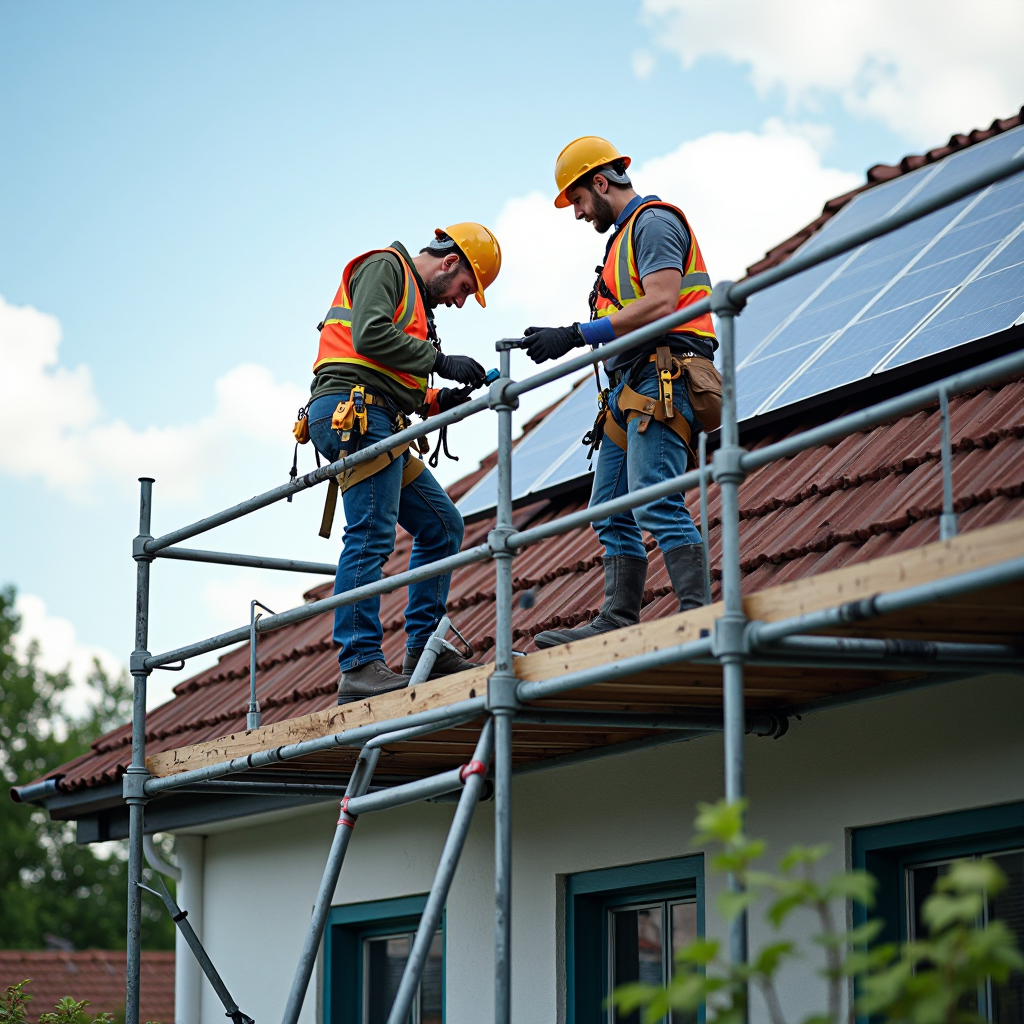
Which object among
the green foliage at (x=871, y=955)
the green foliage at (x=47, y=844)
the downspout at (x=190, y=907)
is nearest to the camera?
the green foliage at (x=871, y=955)

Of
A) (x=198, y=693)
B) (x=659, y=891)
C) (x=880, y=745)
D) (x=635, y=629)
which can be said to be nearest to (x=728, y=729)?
(x=635, y=629)

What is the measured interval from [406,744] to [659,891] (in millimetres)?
1310

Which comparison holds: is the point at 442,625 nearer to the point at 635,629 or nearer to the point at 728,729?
the point at 635,629

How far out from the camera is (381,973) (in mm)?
8688

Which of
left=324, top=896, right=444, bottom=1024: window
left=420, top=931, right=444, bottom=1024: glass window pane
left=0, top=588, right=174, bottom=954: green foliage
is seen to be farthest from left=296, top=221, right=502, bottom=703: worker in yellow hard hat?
left=0, top=588, right=174, bottom=954: green foliage

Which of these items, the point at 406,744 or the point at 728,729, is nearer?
the point at 728,729

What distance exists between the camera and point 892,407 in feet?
13.6

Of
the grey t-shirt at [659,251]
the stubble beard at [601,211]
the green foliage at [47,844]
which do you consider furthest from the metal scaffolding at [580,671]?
the green foliage at [47,844]

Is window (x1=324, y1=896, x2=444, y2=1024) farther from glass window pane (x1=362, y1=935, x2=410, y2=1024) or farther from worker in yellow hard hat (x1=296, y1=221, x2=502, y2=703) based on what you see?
worker in yellow hard hat (x1=296, y1=221, x2=502, y2=703)

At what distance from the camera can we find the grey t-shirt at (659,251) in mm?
5789

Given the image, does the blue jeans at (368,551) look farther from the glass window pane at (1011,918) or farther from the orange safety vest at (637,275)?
the glass window pane at (1011,918)

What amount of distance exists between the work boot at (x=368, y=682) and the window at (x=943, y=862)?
1787 mm

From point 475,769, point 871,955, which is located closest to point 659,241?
point 475,769

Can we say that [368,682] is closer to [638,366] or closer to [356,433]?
[356,433]
